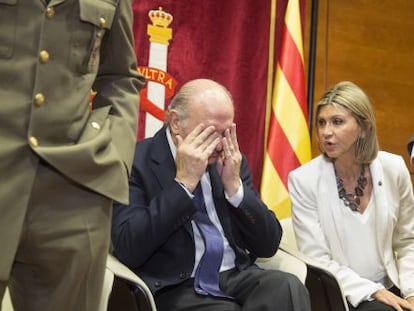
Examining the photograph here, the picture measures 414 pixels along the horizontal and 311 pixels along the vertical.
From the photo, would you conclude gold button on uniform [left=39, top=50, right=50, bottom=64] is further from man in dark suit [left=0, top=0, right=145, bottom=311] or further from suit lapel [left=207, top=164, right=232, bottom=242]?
suit lapel [left=207, top=164, right=232, bottom=242]

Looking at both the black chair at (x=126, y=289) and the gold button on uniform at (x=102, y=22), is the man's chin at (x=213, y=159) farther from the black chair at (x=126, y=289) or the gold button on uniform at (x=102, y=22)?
the gold button on uniform at (x=102, y=22)

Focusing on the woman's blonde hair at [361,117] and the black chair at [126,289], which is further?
the woman's blonde hair at [361,117]

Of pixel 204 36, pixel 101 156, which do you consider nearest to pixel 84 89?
pixel 101 156

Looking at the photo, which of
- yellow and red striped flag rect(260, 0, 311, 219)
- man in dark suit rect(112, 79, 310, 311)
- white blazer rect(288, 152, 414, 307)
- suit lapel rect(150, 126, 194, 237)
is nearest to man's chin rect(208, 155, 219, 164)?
man in dark suit rect(112, 79, 310, 311)

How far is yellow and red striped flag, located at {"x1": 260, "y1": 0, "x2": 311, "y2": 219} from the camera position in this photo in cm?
301

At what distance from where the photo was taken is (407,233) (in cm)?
252

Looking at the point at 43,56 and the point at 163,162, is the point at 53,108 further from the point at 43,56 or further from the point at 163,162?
the point at 163,162

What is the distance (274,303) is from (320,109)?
3.21ft

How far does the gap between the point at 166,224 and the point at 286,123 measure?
1.38 m

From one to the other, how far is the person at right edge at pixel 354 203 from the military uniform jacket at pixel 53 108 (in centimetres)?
128

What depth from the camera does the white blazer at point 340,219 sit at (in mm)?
2410

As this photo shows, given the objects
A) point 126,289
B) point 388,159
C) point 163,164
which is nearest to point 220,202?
point 163,164

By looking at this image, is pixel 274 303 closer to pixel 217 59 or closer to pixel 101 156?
pixel 101 156

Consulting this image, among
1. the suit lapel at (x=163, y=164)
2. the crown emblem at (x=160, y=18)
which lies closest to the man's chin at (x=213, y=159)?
the suit lapel at (x=163, y=164)
